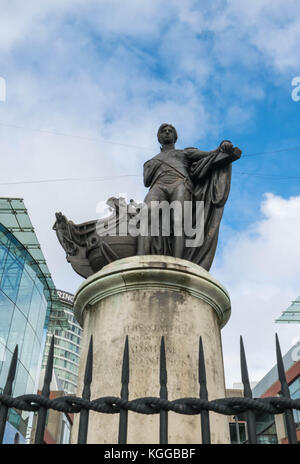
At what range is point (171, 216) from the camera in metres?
4.17

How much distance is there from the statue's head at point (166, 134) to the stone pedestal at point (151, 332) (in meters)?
2.11

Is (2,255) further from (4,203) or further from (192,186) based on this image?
(192,186)

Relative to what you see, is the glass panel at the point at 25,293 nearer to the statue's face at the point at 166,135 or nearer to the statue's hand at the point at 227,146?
the statue's face at the point at 166,135

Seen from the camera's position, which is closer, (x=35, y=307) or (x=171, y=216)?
(x=171, y=216)

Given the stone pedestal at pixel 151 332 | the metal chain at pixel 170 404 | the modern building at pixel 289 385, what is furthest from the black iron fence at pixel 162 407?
the modern building at pixel 289 385

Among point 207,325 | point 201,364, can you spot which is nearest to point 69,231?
point 207,325

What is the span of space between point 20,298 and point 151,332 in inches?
784

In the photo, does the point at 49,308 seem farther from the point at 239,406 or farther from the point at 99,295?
the point at 239,406

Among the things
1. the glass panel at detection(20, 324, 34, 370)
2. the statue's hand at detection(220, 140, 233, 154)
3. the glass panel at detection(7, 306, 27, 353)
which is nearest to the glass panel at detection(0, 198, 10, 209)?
the glass panel at detection(7, 306, 27, 353)

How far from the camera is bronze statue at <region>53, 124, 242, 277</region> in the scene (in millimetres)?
3955

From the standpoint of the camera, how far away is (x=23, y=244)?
22.3 meters

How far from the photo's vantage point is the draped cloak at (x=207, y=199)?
158 inches

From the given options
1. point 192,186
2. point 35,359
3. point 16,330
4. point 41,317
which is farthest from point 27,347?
point 192,186
